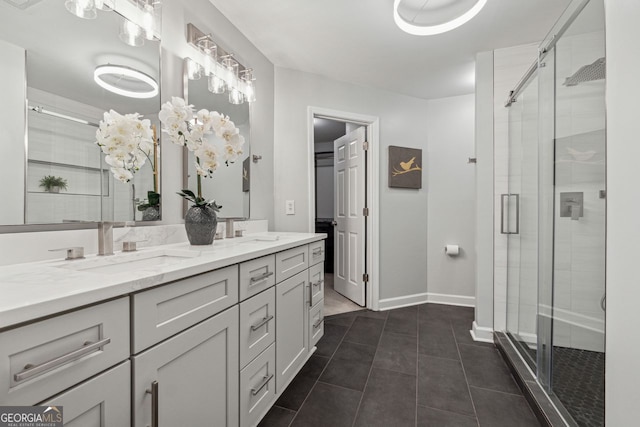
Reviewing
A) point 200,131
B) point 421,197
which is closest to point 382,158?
point 421,197

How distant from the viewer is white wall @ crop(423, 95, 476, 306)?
317cm

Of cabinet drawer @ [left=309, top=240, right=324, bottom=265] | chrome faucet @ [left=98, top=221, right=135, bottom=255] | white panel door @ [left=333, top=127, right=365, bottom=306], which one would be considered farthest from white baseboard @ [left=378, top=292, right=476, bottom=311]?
chrome faucet @ [left=98, top=221, right=135, bottom=255]

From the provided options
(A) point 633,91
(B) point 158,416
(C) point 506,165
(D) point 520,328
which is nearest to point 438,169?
(C) point 506,165

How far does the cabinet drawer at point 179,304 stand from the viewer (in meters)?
0.74

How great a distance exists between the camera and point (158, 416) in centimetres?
78

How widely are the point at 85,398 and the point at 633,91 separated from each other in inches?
61.2

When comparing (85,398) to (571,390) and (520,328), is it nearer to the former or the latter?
(571,390)

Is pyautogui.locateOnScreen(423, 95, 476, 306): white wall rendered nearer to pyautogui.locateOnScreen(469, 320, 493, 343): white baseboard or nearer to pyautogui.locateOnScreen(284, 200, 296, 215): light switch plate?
pyautogui.locateOnScreen(469, 320, 493, 343): white baseboard

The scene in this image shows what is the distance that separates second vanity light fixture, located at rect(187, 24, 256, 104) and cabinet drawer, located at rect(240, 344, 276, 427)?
1.60m

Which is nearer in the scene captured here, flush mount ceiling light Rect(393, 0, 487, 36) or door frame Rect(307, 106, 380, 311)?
flush mount ceiling light Rect(393, 0, 487, 36)

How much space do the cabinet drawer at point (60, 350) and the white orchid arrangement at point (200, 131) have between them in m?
0.88

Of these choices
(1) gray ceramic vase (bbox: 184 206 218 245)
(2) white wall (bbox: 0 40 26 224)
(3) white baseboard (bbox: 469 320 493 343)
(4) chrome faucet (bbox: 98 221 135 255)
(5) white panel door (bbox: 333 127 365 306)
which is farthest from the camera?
(5) white panel door (bbox: 333 127 365 306)

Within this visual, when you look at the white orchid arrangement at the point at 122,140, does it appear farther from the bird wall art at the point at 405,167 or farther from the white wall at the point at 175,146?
the bird wall art at the point at 405,167

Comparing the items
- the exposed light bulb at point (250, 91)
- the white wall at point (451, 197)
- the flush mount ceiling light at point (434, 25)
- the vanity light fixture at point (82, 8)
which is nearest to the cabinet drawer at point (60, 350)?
the vanity light fixture at point (82, 8)
